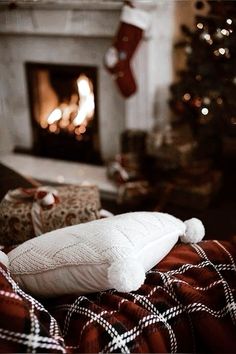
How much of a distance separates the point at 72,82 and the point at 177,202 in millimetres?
1116

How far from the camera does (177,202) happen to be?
264 cm

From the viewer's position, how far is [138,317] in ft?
3.22

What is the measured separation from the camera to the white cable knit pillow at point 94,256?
3.35ft

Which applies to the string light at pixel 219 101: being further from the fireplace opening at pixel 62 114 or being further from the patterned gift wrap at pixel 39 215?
the patterned gift wrap at pixel 39 215

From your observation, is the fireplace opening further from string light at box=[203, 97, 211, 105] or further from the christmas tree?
string light at box=[203, 97, 211, 105]

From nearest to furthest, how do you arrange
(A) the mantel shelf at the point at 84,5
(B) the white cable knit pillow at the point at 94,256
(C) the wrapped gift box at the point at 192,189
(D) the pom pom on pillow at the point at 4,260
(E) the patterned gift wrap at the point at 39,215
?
(B) the white cable knit pillow at the point at 94,256 → (D) the pom pom on pillow at the point at 4,260 → (E) the patterned gift wrap at the point at 39,215 → (C) the wrapped gift box at the point at 192,189 → (A) the mantel shelf at the point at 84,5

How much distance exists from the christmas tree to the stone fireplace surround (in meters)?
0.16

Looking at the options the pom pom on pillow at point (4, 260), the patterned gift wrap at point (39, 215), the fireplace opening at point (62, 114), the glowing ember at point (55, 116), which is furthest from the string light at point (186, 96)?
the pom pom on pillow at point (4, 260)

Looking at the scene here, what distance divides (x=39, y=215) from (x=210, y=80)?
5.00 feet

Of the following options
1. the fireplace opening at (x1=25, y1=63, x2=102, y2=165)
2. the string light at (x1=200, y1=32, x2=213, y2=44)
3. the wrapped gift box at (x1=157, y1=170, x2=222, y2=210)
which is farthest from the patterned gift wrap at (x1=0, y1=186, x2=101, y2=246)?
the fireplace opening at (x1=25, y1=63, x2=102, y2=165)

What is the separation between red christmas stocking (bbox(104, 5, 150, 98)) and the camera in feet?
8.67

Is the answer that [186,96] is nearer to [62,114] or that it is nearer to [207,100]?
[207,100]

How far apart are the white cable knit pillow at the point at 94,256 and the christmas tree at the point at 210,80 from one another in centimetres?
150

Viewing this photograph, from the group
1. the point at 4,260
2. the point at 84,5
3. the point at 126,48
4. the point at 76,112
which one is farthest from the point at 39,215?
the point at 76,112
